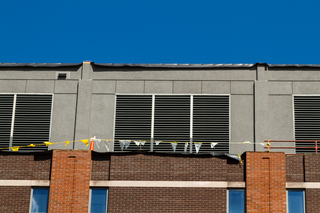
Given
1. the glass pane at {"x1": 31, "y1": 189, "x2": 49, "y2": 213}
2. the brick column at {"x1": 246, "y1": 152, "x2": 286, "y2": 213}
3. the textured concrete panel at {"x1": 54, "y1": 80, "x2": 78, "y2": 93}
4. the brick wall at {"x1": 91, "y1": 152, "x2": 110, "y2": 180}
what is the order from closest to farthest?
the brick column at {"x1": 246, "y1": 152, "x2": 286, "y2": 213} < the glass pane at {"x1": 31, "y1": 189, "x2": 49, "y2": 213} < the brick wall at {"x1": 91, "y1": 152, "x2": 110, "y2": 180} < the textured concrete panel at {"x1": 54, "y1": 80, "x2": 78, "y2": 93}

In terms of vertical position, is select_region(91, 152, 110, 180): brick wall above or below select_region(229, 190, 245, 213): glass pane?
above

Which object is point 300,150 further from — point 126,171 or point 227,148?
point 126,171

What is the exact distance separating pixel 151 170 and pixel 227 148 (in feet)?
16.8

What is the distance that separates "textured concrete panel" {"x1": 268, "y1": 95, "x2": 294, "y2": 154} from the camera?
91.9 ft

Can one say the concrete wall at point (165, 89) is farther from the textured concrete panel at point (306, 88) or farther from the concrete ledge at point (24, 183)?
the concrete ledge at point (24, 183)

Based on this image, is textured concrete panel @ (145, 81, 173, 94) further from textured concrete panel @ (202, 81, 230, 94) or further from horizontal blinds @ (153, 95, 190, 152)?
textured concrete panel @ (202, 81, 230, 94)

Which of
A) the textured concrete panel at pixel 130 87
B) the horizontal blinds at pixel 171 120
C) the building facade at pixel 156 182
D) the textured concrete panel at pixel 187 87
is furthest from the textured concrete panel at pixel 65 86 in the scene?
the building facade at pixel 156 182

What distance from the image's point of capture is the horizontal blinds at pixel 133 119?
2825 cm

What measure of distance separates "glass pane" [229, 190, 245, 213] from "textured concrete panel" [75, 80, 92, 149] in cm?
735

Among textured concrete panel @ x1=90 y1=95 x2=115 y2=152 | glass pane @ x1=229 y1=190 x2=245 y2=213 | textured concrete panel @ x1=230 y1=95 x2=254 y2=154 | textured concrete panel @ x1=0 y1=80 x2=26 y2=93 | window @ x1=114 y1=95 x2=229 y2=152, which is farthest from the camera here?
textured concrete panel @ x1=0 y1=80 x2=26 y2=93

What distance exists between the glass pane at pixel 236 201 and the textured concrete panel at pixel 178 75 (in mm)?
6946

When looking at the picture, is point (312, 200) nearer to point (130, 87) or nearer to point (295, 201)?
point (295, 201)

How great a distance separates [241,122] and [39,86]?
9.71 m

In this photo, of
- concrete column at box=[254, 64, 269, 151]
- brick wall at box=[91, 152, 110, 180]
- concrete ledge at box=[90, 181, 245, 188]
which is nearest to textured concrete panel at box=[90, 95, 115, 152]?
brick wall at box=[91, 152, 110, 180]
